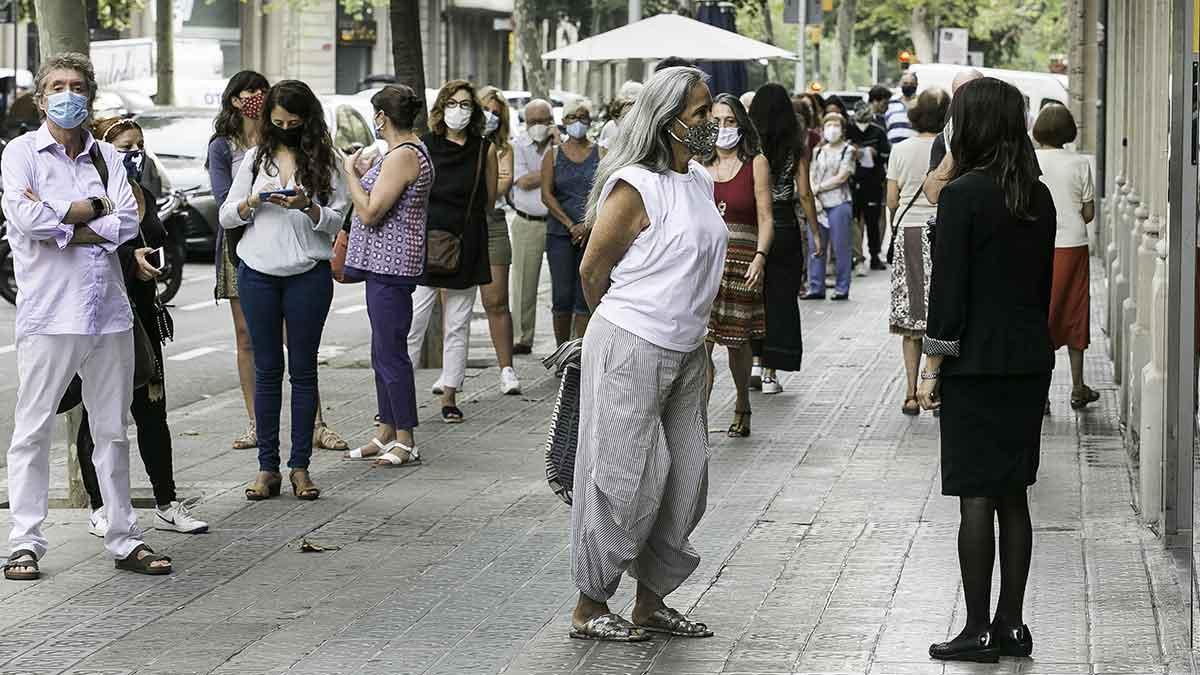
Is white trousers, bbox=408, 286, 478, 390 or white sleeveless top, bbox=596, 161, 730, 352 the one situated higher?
white sleeveless top, bbox=596, 161, 730, 352

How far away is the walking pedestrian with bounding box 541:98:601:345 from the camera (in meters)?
14.7

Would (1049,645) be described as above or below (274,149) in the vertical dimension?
below

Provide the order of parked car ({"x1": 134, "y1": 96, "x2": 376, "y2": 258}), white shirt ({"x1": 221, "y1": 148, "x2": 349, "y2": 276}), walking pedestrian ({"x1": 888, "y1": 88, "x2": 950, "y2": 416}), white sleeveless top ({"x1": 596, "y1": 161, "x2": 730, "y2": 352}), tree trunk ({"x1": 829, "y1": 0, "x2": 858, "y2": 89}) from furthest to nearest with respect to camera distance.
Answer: tree trunk ({"x1": 829, "y1": 0, "x2": 858, "y2": 89}) → parked car ({"x1": 134, "y1": 96, "x2": 376, "y2": 258}) → walking pedestrian ({"x1": 888, "y1": 88, "x2": 950, "y2": 416}) → white shirt ({"x1": 221, "y1": 148, "x2": 349, "y2": 276}) → white sleeveless top ({"x1": 596, "y1": 161, "x2": 730, "y2": 352})

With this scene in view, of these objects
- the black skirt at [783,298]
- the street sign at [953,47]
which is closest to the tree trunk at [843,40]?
the street sign at [953,47]

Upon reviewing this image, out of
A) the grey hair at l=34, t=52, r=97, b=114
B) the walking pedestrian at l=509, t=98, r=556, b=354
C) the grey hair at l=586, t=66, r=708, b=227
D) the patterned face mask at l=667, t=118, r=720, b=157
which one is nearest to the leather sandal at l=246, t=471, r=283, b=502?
the grey hair at l=34, t=52, r=97, b=114

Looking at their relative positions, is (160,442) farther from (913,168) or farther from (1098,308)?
(1098,308)

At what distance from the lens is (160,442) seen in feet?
29.2

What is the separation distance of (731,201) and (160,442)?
13.5ft

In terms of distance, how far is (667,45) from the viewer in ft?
70.1

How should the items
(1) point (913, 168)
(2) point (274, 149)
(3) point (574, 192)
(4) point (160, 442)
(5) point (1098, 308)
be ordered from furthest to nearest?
(5) point (1098, 308)
(3) point (574, 192)
(1) point (913, 168)
(2) point (274, 149)
(4) point (160, 442)

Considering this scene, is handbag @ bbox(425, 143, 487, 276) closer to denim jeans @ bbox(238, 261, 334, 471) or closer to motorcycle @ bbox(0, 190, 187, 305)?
denim jeans @ bbox(238, 261, 334, 471)

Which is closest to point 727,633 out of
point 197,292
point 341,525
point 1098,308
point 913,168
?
point 341,525

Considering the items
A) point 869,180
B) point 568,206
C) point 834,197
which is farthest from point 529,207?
point 869,180

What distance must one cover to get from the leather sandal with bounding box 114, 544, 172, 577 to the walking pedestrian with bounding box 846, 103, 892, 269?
16.4 metres
